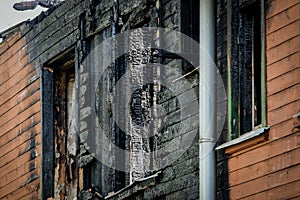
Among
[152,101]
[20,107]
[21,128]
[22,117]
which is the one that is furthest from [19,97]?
[152,101]

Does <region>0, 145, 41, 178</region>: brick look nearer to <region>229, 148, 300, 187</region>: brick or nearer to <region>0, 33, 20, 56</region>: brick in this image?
<region>0, 33, 20, 56</region>: brick

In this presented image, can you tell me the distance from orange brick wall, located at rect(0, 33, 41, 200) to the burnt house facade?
0.9 inches

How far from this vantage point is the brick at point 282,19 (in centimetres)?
1169

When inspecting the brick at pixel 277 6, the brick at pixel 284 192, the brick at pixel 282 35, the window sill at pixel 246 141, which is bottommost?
the brick at pixel 284 192

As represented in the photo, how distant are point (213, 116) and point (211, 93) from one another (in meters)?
0.24

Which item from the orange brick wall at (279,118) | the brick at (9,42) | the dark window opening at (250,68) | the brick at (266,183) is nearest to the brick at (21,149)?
the brick at (9,42)

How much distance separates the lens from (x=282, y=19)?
1188 centimetres

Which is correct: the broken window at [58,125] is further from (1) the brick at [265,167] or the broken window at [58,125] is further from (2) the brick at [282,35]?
(2) the brick at [282,35]

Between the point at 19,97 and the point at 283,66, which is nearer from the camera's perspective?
the point at 283,66

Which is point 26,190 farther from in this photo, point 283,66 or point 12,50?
point 283,66

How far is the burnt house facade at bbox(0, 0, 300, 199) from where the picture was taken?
12.0m

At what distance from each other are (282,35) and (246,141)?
111 cm

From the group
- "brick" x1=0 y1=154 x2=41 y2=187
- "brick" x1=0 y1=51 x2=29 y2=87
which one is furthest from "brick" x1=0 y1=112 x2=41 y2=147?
"brick" x1=0 y1=51 x2=29 y2=87

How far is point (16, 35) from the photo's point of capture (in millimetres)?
18781
